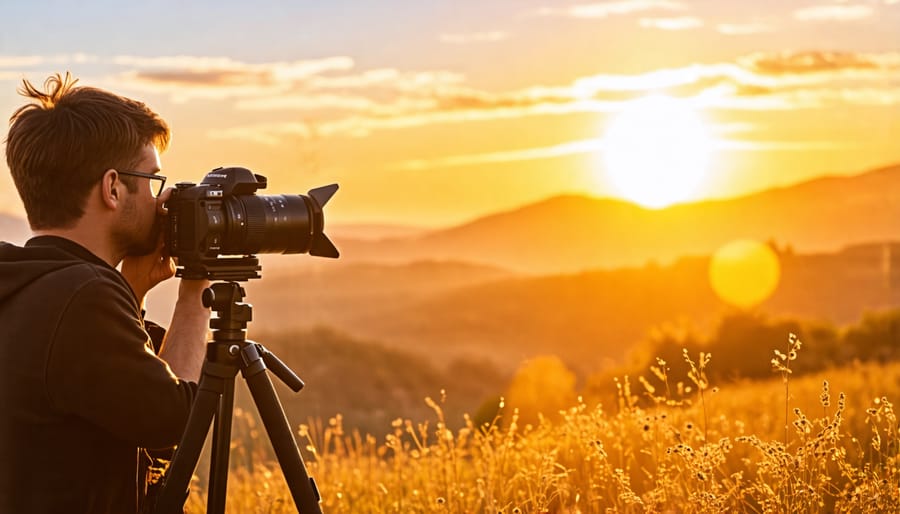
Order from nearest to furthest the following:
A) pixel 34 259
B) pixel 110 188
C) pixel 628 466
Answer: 1. pixel 34 259
2. pixel 110 188
3. pixel 628 466

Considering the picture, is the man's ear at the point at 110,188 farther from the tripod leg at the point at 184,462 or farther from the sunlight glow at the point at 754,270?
the sunlight glow at the point at 754,270

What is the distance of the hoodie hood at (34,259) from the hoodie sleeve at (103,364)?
18cm

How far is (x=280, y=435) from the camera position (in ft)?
11.3

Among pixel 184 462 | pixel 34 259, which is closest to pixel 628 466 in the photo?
pixel 184 462

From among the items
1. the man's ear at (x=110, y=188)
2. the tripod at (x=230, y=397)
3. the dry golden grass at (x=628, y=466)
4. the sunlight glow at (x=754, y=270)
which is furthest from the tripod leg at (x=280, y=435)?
the sunlight glow at (x=754, y=270)

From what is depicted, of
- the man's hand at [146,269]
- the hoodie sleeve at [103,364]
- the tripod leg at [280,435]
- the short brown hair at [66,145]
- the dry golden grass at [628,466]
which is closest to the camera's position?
the hoodie sleeve at [103,364]

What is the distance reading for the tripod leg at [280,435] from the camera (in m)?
3.42

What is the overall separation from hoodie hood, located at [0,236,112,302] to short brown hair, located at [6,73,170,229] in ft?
0.25

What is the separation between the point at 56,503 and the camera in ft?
10.1

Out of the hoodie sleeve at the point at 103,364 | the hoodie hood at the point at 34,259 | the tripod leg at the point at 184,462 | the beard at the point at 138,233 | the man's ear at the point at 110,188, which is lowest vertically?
the tripod leg at the point at 184,462

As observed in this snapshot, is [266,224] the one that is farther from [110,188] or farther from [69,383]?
[69,383]

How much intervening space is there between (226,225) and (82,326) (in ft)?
2.08

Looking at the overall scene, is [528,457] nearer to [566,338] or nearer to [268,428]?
[268,428]

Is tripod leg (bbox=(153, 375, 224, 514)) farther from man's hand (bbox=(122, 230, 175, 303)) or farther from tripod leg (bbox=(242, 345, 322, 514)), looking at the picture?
man's hand (bbox=(122, 230, 175, 303))
